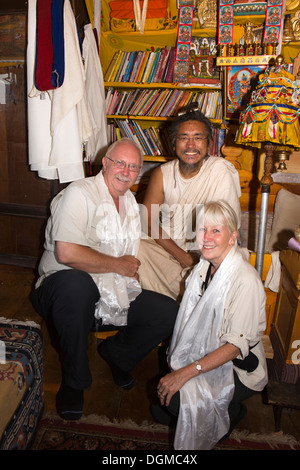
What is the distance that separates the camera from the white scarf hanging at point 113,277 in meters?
1.55

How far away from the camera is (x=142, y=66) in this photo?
276 cm

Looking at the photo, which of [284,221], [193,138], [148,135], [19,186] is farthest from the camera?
[148,135]

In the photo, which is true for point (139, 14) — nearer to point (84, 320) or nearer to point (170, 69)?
point (170, 69)

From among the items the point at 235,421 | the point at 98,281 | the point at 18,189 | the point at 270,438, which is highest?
the point at 18,189

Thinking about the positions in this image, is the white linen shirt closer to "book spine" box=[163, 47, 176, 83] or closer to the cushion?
the cushion

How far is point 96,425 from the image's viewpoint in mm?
1405

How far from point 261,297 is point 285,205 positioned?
1283 millimetres

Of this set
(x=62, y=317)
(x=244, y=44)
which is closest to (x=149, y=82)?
(x=244, y=44)

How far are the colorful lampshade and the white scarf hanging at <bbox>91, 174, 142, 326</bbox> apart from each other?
2.48 ft

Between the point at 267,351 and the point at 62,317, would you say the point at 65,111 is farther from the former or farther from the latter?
the point at 267,351

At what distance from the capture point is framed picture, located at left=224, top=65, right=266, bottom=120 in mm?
2447

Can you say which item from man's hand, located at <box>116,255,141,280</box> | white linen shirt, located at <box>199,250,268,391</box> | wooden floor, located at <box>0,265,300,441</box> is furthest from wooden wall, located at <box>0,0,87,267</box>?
white linen shirt, located at <box>199,250,268,391</box>

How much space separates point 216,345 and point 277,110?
3.48 ft

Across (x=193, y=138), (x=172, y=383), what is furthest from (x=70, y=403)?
(x=193, y=138)
